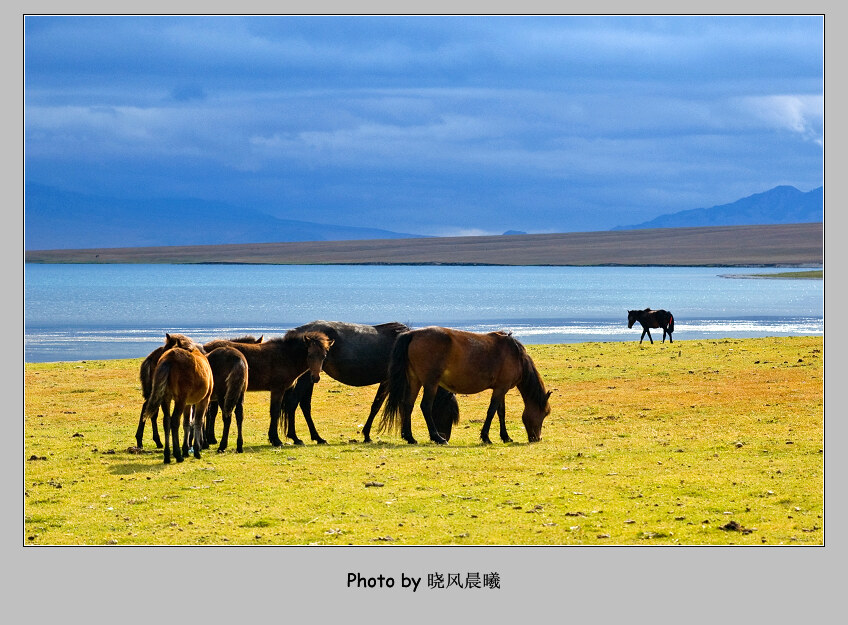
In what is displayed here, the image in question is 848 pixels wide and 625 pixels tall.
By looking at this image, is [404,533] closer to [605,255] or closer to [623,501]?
[623,501]

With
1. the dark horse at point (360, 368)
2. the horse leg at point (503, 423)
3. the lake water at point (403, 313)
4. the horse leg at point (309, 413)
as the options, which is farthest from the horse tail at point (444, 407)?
A: the lake water at point (403, 313)

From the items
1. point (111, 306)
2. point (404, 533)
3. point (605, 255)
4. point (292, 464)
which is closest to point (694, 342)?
point (292, 464)

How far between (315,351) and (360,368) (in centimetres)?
172

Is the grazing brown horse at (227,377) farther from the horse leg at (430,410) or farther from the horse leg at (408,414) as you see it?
the horse leg at (430,410)

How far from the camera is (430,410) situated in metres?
14.1

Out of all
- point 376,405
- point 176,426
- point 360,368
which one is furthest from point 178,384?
point 360,368

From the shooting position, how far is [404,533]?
28.6ft

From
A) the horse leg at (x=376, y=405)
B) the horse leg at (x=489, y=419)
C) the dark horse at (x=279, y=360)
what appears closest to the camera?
the dark horse at (x=279, y=360)

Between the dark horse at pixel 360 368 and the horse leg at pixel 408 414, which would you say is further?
the dark horse at pixel 360 368

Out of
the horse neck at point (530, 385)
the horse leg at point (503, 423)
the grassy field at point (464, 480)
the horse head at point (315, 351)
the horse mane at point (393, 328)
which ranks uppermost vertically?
the horse mane at point (393, 328)

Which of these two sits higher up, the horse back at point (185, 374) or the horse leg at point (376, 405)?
the horse back at point (185, 374)

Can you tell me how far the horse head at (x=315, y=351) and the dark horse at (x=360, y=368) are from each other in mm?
824

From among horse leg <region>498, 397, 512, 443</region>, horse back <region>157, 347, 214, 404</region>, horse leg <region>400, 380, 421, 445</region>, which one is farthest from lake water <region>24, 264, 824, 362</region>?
horse back <region>157, 347, 214, 404</region>

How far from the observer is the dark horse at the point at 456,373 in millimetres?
14000
